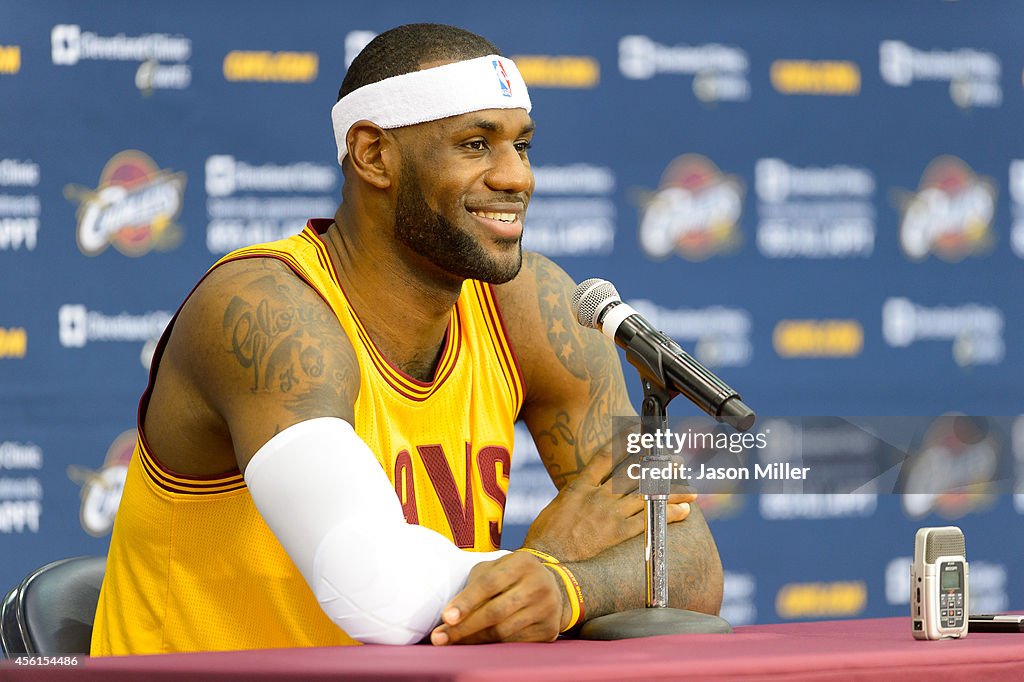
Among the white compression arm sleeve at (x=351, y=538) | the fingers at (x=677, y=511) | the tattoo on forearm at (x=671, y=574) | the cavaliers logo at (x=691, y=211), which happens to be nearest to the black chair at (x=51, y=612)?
the white compression arm sleeve at (x=351, y=538)

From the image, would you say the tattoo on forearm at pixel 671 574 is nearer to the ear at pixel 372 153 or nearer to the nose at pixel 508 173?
the nose at pixel 508 173

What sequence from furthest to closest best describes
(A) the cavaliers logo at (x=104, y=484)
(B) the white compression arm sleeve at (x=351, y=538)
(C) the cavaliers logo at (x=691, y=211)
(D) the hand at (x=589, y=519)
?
(C) the cavaliers logo at (x=691, y=211), (A) the cavaliers logo at (x=104, y=484), (D) the hand at (x=589, y=519), (B) the white compression arm sleeve at (x=351, y=538)

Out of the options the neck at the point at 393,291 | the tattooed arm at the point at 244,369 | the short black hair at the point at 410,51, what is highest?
the short black hair at the point at 410,51

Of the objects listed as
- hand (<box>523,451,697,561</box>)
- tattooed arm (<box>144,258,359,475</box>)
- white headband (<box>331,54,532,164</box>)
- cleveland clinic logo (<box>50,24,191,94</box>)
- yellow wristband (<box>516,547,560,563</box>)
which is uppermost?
cleveland clinic logo (<box>50,24,191,94</box>)

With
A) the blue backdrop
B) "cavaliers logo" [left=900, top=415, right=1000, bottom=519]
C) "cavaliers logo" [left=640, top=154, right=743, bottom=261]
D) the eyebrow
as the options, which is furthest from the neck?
"cavaliers logo" [left=900, top=415, right=1000, bottom=519]

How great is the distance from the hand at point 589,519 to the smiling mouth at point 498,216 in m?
0.44

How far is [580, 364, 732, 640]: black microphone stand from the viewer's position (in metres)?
1.72

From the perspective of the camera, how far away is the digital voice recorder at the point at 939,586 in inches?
62.7

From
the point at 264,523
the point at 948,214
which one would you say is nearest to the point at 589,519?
the point at 264,523

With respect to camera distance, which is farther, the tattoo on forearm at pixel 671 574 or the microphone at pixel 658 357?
the tattoo on forearm at pixel 671 574

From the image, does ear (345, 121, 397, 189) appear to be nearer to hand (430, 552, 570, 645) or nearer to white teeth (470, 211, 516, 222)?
white teeth (470, 211, 516, 222)

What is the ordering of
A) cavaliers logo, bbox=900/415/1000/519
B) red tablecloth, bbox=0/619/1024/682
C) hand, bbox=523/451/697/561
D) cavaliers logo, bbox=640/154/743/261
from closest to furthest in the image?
red tablecloth, bbox=0/619/1024/682 → hand, bbox=523/451/697/561 → cavaliers logo, bbox=640/154/743/261 → cavaliers logo, bbox=900/415/1000/519

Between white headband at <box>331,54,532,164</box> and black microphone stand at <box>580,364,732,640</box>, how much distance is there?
66 cm

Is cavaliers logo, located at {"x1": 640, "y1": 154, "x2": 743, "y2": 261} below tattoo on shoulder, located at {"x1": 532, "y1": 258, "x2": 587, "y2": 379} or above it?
above
